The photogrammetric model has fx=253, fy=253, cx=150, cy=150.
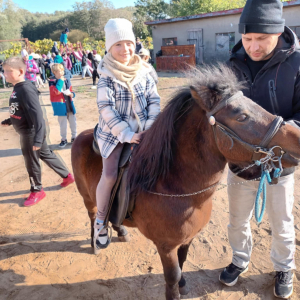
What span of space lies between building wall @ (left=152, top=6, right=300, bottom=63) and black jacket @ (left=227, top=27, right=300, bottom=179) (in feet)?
46.4

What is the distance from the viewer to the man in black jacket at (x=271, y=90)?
6.20 feet

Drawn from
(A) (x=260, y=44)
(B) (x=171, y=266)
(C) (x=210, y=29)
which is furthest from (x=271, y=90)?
(C) (x=210, y=29)

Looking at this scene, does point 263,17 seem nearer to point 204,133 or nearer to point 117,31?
point 204,133

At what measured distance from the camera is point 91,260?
3.24 meters

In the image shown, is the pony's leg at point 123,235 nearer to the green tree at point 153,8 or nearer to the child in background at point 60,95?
the child in background at point 60,95

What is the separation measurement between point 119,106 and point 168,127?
65 cm

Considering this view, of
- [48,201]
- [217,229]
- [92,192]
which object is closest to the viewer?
[92,192]

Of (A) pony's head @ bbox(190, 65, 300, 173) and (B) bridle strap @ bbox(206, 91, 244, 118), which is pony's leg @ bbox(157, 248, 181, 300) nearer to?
(A) pony's head @ bbox(190, 65, 300, 173)

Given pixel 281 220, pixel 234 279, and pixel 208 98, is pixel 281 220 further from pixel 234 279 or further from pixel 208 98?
pixel 208 98

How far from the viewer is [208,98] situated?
65.2 inches

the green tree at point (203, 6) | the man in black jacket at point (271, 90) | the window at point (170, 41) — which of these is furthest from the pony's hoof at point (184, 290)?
the green tree at point (203, 6)

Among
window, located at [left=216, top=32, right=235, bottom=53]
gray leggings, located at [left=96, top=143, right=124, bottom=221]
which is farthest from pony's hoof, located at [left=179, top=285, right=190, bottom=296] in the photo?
window, located at [left=216, top=32, right=235, bottom=53]

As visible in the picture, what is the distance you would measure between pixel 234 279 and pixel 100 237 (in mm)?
1506

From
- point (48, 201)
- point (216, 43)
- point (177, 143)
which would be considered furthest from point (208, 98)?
point (216, 43)
